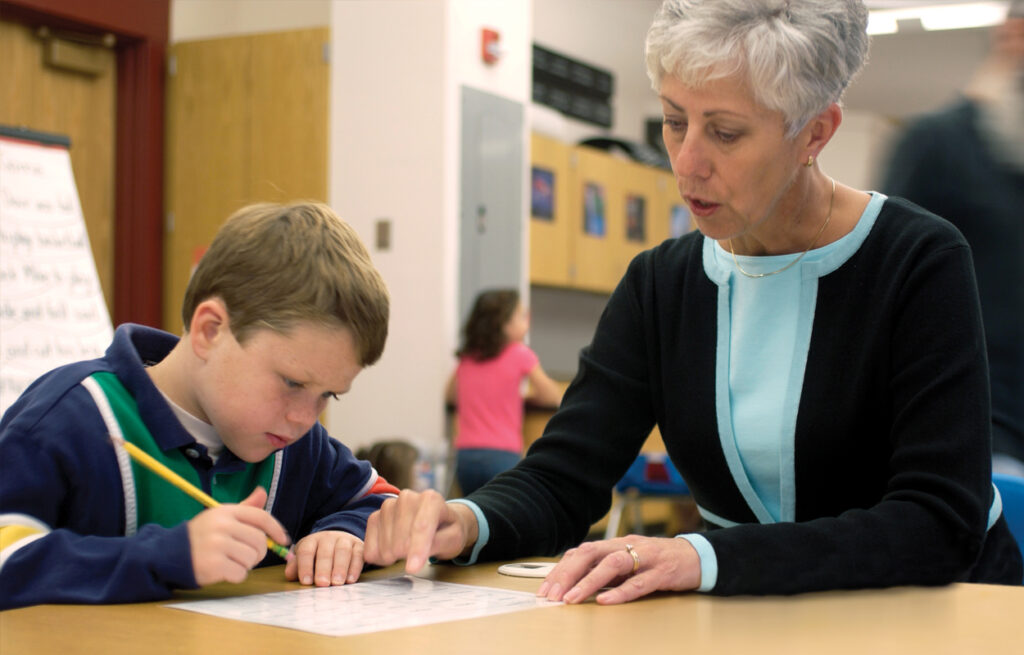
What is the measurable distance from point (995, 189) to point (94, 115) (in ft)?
14.4

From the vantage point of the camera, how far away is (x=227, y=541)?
1.03 metres

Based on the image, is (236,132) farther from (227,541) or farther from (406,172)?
(227,541)

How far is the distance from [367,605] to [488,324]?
13.2 ft

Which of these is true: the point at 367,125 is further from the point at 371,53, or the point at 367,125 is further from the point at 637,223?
the point at 637,223

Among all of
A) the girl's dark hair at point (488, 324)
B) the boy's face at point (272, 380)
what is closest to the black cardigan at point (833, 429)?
the boy's face at point (272, 380)

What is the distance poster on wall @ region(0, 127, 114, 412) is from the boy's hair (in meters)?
1.79

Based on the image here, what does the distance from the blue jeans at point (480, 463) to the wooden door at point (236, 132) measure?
4.41 feet

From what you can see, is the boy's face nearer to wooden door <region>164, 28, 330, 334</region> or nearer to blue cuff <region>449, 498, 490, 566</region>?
blue cuff <region>449, 498, 490, 566</region>

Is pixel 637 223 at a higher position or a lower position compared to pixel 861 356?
higher

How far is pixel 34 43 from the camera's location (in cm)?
500

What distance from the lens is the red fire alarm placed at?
5391mm

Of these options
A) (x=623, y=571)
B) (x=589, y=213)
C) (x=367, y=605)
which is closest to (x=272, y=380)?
(x=367, y=605)

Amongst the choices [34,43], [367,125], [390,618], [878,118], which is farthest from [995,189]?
[878,118]

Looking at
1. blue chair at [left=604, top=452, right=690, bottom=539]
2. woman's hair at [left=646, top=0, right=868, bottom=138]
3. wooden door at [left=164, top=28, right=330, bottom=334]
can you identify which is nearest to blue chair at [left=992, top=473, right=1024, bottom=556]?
woman's hair at [left=646, top=0, right=868, bottom=138]
